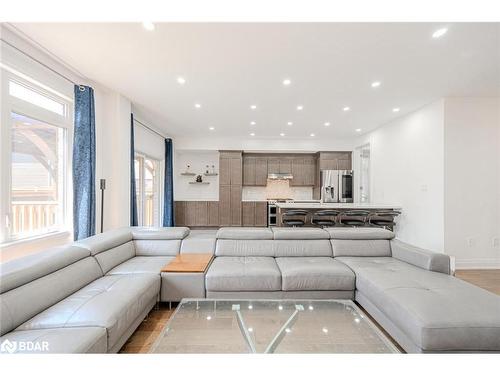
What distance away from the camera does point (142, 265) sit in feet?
8.64

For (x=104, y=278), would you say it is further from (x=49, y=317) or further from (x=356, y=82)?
(x=356, y=82)

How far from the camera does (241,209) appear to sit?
729 centimetres

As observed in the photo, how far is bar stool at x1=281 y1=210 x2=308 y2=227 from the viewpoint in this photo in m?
4.62

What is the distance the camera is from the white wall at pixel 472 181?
152 inches

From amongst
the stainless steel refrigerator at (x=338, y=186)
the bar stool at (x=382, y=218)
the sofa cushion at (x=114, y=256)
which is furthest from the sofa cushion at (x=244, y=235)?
the stainless steel refrigerator at (x=338, y=186)

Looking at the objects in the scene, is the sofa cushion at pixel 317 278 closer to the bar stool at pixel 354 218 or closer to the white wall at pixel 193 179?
the bar stool at pixel 354 218

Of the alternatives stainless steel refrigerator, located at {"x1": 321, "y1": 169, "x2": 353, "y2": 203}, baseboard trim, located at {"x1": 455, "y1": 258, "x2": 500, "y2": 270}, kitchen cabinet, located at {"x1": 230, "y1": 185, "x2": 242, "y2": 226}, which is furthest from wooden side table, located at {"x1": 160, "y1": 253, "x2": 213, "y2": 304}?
stainless steel refrigerator, located at {"x1": 321, "y1": 169, "x2": 353, "y2": 203}

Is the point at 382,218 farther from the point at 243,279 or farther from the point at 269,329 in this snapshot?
the point at 269,329

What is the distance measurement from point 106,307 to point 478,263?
17.8 feet

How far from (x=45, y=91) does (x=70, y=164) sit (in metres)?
0.95

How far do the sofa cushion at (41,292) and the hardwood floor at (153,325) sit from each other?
654 mm

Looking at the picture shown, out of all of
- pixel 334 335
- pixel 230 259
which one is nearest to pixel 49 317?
pixel 230 259

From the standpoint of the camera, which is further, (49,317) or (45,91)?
(45,91)
